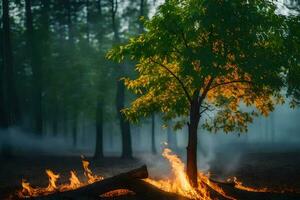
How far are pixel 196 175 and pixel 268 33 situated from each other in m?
5.44

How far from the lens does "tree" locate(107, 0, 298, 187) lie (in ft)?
47.8

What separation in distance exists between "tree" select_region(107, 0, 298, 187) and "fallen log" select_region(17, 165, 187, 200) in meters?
2.08

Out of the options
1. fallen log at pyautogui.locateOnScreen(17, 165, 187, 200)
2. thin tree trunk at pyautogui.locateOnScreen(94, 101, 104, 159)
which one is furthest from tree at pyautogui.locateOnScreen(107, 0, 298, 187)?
thin tree trunk at pyautogui.locateOnScreen(94, 101, 104, 159)

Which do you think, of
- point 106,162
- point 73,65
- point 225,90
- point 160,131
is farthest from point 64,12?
point 160,131

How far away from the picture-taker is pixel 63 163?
31.1 m

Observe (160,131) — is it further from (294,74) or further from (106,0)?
(294,74)

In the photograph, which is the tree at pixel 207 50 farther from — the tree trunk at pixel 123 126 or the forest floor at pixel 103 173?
the tree trunk at pixel 123 126

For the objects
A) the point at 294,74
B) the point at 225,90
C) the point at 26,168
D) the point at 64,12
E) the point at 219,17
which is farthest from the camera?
the point at 64,12

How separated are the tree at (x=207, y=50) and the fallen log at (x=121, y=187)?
2.08 meters

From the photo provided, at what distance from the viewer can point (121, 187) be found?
567 inches

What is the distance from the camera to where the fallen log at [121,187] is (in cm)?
1385

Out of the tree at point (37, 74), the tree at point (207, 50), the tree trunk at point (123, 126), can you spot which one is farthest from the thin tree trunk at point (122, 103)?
the tree at point (207, 50)

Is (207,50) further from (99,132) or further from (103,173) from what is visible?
(99,132)

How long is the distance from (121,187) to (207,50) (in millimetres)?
5013
